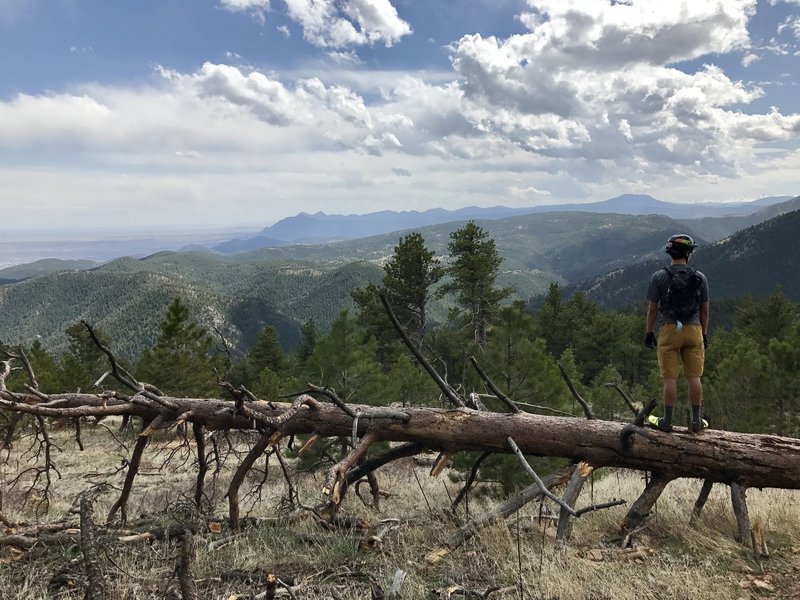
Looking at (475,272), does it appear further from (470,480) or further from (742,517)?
(470,480)

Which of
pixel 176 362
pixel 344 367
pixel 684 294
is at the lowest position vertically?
pixel 176 362

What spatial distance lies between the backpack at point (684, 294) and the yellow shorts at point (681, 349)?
0.14m

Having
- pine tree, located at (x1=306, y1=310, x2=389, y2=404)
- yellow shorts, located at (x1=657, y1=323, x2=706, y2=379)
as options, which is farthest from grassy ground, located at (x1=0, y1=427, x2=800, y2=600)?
pine tree, located at (x1=306, y1=310, x2=389, y2=404)

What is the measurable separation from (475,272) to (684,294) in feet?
80.0

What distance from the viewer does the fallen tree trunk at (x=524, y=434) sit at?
416 centimetres

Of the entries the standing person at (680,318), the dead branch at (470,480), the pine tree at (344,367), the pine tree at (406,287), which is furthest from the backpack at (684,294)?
the pine tree at (406,287)

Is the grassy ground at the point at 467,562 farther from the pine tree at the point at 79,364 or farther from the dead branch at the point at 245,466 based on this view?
the pine tree at the point at 79,364

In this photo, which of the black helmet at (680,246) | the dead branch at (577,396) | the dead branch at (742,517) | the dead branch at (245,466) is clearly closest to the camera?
the dead branch at (245,466)

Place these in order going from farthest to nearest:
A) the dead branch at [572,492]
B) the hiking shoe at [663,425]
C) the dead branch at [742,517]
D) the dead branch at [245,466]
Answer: the dead branch at [742,517], the hiking shoe at [663,425], the dead branch at [572,492], the dead branch at [245,466]

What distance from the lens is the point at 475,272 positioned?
95.4 feet

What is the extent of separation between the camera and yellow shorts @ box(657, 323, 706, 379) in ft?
15.8

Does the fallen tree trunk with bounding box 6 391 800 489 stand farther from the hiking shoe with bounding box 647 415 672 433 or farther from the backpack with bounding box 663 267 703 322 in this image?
the backpack with bounding box 663 267 703 322

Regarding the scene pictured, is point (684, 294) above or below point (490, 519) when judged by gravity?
above

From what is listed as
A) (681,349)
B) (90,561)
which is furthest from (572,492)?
(90,561)
